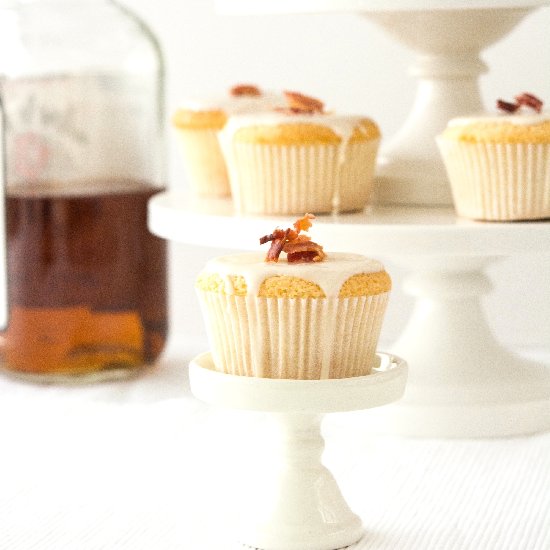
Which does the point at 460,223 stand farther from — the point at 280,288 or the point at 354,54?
the point at 354,54

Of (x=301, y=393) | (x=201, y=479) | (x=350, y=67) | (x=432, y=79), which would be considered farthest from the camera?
(x=350, y=67)

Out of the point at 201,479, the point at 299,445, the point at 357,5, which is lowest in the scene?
the point at 201,479

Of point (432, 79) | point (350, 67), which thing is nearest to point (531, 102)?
point (432, 79)

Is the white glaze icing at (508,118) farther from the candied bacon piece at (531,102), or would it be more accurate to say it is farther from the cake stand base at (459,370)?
the cake stand base at (459,370)

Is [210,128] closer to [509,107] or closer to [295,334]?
[509,107]

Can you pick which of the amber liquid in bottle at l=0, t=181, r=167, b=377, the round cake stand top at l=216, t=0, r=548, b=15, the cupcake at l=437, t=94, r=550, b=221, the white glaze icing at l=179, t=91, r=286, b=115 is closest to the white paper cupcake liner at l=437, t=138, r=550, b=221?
the cupcake at l=437, t=94, r=550, b=221

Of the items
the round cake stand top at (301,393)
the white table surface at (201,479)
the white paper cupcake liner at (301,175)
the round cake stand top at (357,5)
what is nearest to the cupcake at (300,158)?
the white paper cupcake liner at (301,175)

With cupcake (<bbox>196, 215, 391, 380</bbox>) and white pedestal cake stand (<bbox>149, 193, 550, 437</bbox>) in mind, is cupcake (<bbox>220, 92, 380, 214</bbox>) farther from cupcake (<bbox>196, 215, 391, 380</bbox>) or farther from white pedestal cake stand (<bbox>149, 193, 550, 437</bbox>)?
cupcake (<bbox>196, 215, 391, 380</bbox>)
